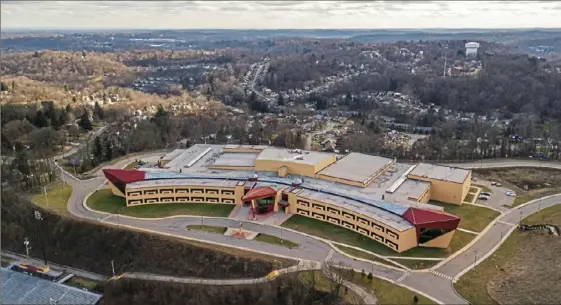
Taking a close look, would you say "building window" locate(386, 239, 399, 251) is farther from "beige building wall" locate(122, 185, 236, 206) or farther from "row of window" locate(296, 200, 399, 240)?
"beige building wall" locate(122, 185, 236, 206)

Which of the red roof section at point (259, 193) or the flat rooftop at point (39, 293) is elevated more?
the red roof section at point (259, 193)

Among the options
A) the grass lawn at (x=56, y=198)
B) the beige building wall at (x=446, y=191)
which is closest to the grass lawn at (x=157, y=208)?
the grass lawn at (x=56, y=198)

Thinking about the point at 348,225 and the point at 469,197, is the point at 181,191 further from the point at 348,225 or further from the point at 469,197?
the point at 469,197

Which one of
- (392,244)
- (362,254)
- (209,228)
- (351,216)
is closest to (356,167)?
(351,216)

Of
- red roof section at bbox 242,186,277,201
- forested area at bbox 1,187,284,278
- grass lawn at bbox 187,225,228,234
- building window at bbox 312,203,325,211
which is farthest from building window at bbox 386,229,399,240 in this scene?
grass lawn at bbox 187,225,228,234

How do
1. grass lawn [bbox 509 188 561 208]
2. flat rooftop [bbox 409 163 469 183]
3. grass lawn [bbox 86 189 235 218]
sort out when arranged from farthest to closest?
grass lawn [bbox 509 188 561 208] < flat rooftop [bbox 409 163 469 183] < grass lawn [bbox 86 189 235 218]

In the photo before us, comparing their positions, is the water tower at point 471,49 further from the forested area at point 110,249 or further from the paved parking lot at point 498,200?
→ the forested area at point 110,249
